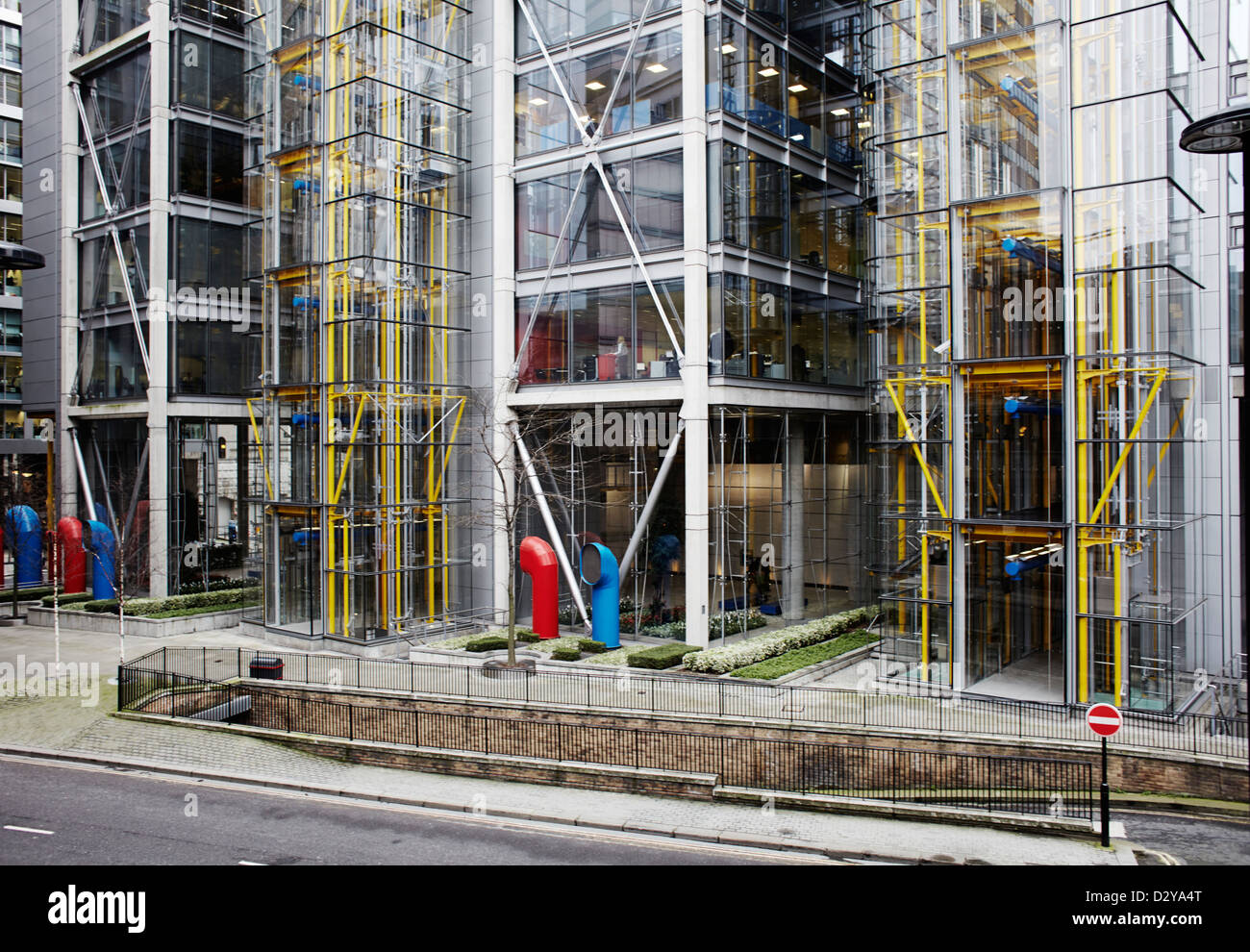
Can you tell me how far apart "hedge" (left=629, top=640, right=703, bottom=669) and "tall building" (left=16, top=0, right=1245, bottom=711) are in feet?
3.86

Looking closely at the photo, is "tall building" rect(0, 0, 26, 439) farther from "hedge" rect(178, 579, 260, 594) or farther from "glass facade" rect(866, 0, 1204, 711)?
"glass facade" rect(866, 0, 1204, 711)

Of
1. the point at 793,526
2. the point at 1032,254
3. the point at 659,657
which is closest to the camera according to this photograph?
the point at 1032,254

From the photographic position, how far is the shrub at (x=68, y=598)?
33250 millimetres

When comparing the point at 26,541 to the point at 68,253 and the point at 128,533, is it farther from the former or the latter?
the point at 68,253

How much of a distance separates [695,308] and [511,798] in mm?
13590

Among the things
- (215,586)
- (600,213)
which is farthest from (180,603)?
(600,213)

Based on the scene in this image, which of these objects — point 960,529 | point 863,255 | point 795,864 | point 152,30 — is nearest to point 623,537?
point 960,529

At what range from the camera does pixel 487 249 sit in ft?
98.3

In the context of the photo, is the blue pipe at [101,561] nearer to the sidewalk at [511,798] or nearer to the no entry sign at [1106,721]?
the sidewalk at [511,798]

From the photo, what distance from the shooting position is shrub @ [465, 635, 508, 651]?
25609 millimetres

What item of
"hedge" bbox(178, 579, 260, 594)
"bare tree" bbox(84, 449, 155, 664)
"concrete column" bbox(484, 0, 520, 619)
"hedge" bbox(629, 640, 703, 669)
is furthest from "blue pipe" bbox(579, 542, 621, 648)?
"bare tree" bbox(84, 449, 155, 664)

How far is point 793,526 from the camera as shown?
29.4 metres

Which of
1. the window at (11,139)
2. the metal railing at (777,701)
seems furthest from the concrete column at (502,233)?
the window at (11,139)
